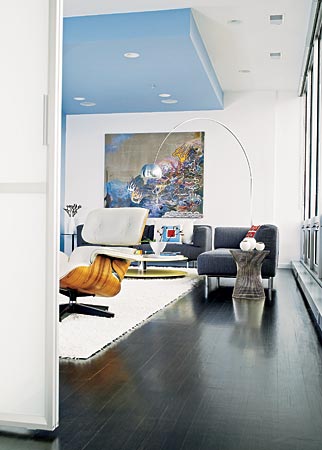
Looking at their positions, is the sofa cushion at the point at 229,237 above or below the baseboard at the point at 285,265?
above

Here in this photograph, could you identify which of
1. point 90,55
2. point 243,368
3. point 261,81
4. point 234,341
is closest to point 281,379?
point 243,368

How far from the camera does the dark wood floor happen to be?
2.06m

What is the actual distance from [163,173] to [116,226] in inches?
221

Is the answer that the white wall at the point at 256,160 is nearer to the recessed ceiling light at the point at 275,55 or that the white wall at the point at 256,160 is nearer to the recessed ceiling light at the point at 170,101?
the recessed ceiling light at the point at 170,101

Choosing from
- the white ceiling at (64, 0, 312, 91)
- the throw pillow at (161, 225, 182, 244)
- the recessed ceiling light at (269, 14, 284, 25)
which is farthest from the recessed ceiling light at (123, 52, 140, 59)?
the throw pillow at (161, 225, 182, 244)

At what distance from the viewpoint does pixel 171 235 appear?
9344 millimetres

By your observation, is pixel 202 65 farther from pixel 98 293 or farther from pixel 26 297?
pixel 26 297

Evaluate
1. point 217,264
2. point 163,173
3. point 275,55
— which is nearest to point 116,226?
point 217,264

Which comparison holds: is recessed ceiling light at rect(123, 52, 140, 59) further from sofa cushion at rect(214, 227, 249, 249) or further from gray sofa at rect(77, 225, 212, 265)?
gray sofa at rect(77, 225, 212, 265)

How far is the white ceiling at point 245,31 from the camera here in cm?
625

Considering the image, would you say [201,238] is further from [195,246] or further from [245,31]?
[245,31]

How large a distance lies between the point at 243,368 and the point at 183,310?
198cm

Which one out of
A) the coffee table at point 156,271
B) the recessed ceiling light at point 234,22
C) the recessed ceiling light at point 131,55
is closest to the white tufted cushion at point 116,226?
the coffee table at point 156,271

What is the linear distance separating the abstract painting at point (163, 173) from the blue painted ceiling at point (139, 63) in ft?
2.12
